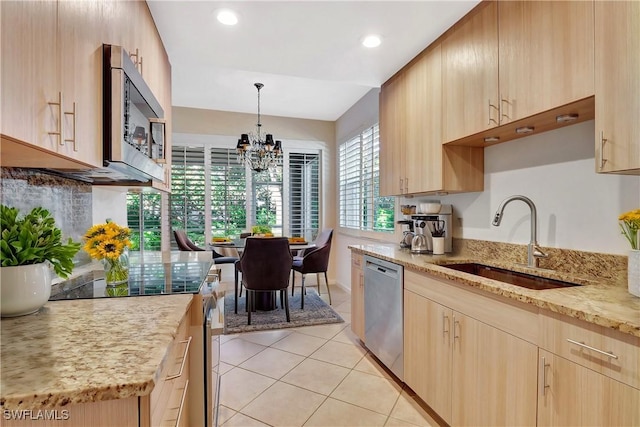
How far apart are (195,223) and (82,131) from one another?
3967 mm

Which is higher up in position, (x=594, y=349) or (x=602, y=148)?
(x=602, y=148)

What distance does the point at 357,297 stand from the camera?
2916mm

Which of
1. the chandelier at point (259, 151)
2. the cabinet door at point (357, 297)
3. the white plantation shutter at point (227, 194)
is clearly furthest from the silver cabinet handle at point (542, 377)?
the white plantation shutter at point (227, 194)

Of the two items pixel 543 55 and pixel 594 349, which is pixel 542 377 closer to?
pixel 594 349

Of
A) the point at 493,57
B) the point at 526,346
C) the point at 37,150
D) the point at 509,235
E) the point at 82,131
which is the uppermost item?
the point at 493,57

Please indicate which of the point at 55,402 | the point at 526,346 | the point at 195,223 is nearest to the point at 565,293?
the point at 526,346

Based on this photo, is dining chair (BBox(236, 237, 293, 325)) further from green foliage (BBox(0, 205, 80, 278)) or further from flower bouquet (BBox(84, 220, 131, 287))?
green foliage (BBox(0, 205, 80, 278))

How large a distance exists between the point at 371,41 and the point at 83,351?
2426mm

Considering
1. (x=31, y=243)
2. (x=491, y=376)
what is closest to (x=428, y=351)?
(x=491, y=376)

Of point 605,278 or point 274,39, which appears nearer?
point 605,278

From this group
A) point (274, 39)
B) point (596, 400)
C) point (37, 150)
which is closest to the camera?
point (37, 150)

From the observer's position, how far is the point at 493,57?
70.6 inches

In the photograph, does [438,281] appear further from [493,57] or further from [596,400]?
[493,57]

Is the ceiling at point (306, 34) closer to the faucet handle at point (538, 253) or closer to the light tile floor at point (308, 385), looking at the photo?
the faucet handle at point (538, 253)
